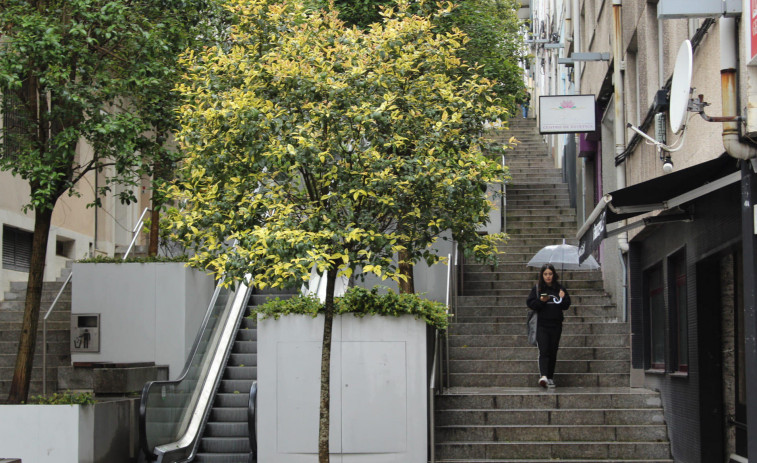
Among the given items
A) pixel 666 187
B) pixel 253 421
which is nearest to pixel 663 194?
pixel 666 187

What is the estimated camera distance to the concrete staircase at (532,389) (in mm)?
12648

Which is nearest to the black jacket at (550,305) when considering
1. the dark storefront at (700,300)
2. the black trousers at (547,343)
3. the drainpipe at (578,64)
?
the black trousers at (547,343)

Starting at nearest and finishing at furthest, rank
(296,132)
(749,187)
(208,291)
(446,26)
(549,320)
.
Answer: (749,187) → (296,132) → (549,320) → (208,291) → (446,26)

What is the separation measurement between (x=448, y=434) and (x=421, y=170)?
355cm

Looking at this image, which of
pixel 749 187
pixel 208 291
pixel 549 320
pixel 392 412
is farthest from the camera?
pixel 208 291

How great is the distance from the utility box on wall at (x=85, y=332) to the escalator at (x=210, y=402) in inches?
93.5

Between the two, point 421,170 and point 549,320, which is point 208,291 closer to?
point 549,320

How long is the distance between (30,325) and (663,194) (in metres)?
7.80

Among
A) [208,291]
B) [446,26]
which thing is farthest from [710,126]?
[446,26]

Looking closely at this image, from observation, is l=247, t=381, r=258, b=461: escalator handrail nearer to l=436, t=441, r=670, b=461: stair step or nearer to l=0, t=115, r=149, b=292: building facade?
l=436, t=441, r=670, b=461: stair step

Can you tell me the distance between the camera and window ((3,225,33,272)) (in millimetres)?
20203

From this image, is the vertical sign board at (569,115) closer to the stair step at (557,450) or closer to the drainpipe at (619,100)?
the drainpipe at (619,100)

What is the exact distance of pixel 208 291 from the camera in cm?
1831

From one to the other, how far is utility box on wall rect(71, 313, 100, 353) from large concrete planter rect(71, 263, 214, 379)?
6cm
